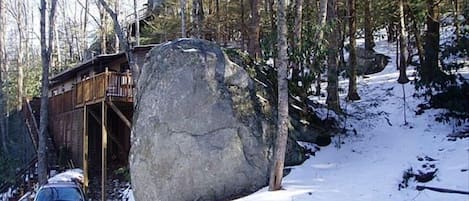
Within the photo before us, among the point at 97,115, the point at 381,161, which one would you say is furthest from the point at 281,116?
the point at 97,115

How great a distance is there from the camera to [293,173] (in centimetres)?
1172

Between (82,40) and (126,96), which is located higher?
(82,40)

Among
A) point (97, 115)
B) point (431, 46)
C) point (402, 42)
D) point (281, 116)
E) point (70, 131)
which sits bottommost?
point (70, 131)

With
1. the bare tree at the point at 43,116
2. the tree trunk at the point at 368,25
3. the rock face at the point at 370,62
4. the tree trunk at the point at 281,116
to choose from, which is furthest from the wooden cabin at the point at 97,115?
the rock face at the point at 370,62

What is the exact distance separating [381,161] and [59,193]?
27.8ft

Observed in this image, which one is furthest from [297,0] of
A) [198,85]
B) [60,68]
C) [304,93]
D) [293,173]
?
[60,68]

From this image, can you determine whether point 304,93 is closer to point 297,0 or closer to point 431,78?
point 297,0

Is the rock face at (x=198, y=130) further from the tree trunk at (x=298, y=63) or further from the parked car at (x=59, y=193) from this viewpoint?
the parked car at (x=59, y=193)

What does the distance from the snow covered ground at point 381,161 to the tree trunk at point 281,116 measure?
33 cm

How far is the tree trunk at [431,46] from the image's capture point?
45.3 feet

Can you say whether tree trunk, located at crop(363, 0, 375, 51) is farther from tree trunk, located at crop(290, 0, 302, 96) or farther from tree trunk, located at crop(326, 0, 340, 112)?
tree trunk, located at crop(290, 0, 302, 96)

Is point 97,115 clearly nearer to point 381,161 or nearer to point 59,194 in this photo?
point 59,194

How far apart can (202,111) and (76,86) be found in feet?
35.0

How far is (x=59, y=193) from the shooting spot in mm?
13695
